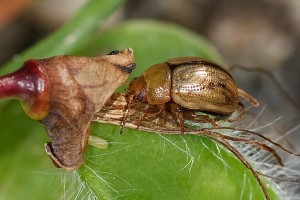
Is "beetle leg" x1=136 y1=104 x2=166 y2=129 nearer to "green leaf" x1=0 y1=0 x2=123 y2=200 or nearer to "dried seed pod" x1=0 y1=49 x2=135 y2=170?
"dried seed pod" x1=0 y1=49 x2=135 y2=170

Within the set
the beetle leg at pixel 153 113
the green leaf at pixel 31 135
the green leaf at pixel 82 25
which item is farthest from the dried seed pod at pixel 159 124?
the green leaf at pixel 82 25

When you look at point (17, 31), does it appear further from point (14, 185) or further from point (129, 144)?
point (129, 144)

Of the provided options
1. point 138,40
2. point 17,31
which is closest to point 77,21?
point 138,40

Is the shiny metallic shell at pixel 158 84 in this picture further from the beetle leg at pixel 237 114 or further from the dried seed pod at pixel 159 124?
the beetle leg at pixel 237 114

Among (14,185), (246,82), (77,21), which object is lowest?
(14,185)

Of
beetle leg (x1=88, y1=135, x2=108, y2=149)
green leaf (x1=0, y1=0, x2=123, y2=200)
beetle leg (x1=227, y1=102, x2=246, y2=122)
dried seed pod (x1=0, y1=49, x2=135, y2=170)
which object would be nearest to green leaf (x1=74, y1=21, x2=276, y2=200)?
beetle leg (x1=88, y1=135, x2=108, y2=149)

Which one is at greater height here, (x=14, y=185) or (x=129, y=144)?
(x=129, y=144)
